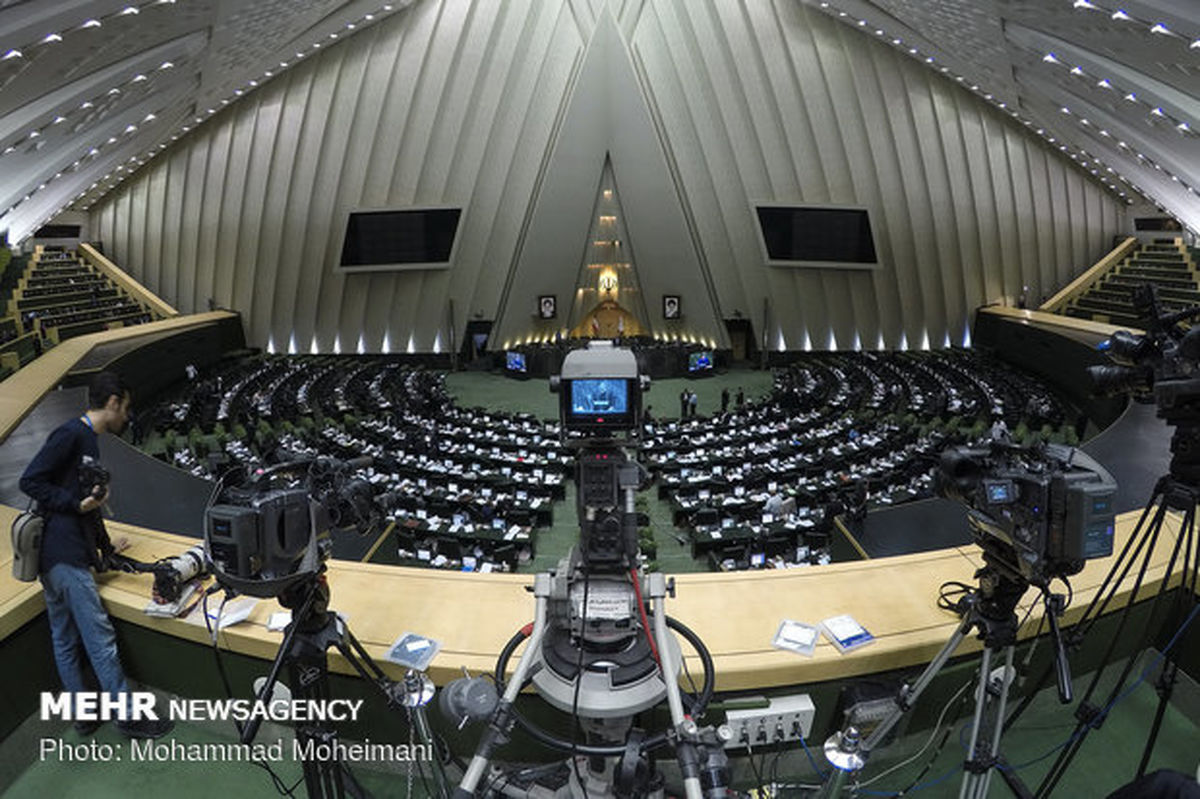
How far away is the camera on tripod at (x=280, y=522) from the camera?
2123 mm

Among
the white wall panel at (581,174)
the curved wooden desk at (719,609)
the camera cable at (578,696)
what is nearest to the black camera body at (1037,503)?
the curved wooden desk at (719,609)

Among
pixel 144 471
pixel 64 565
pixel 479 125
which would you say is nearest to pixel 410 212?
pixel 479 125

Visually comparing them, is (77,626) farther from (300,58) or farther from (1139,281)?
(1139,281)

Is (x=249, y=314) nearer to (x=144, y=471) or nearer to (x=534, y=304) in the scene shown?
(x=534, y=304)

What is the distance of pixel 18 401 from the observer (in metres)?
10.0

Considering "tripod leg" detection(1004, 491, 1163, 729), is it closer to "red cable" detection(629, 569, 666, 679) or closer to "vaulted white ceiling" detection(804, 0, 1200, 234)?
"red cable" detection(629, 569, 666, 679)

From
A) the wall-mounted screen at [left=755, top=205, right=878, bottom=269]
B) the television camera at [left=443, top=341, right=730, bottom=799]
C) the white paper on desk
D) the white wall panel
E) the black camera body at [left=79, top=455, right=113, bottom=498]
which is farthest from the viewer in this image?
the wall-mounted screen at [left=755, top=205, right=878, bottom=269]

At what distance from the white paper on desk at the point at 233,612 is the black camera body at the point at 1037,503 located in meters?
3.51

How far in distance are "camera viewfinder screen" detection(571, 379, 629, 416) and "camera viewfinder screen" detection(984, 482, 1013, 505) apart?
1480 millimetres

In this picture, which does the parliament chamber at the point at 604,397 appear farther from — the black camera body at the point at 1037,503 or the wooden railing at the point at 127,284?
the wooden railing at the point at 127,284

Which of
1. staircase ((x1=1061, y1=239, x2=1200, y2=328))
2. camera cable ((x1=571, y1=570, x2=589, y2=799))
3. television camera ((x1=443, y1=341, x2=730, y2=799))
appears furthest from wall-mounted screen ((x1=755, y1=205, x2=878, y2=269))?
camera cable ((x1=571, y1=570, x2=589, y2=799))

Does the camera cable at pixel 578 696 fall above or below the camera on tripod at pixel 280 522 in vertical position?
below

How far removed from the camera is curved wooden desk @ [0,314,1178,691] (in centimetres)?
283

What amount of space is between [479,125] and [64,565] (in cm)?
2429
